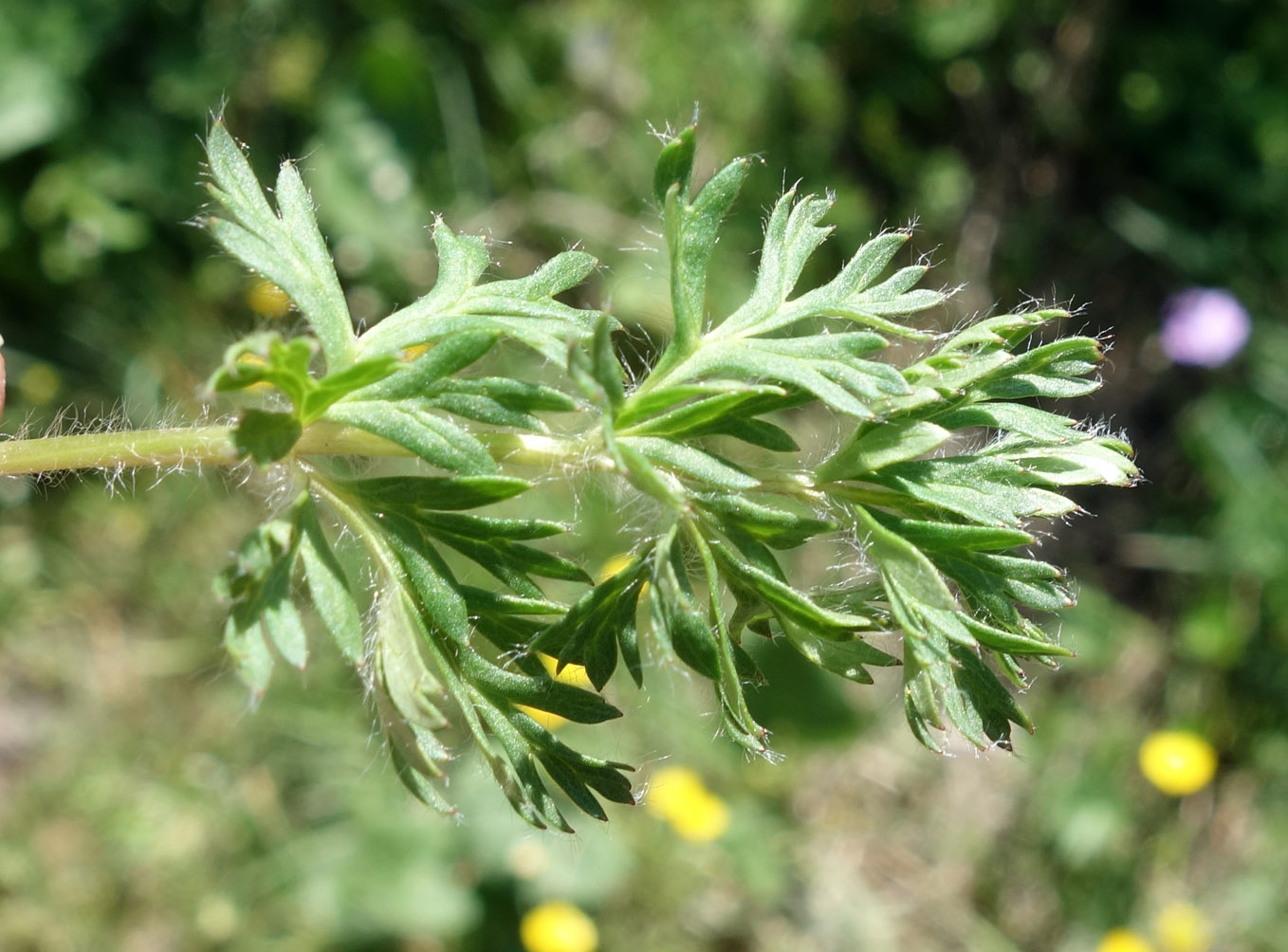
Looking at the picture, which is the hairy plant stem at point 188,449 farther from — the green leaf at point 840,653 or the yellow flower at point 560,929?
the yellow flower at point 560,929

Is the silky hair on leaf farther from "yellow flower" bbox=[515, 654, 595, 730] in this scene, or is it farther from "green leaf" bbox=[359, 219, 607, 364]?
"yellow flower" bbox=[515, 654, 595, 730]

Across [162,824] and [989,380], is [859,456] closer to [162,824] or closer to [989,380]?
[989,380]

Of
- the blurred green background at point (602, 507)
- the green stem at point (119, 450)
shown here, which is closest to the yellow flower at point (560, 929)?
the blurred green background at point (602, 507)

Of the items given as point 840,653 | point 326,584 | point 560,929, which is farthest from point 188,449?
point 560,929

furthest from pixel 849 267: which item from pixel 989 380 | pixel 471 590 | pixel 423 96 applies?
pixel 423 96

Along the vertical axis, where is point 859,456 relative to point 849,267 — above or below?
below

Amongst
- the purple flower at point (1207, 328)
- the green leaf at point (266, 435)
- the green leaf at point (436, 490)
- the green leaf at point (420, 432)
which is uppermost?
the green leaf at point (266, 435)
